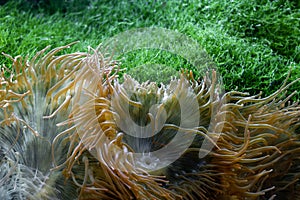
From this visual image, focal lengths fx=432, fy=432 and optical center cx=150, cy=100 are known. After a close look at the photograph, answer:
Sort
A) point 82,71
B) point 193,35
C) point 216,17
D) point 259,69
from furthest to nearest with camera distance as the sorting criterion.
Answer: point 216,17 → point 193,35 → point 259,69 → point 82,71

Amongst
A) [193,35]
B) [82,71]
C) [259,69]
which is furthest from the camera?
[193,35]

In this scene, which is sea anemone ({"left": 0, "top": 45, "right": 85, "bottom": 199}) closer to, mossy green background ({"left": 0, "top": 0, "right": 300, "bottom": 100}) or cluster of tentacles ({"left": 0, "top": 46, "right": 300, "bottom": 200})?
cluster of tentacles ({"left": 0, "top": 46, "right": 300, "bottom": 200})

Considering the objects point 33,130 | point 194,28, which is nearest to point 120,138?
point 33,130

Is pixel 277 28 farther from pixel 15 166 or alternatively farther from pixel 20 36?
pixel 15 166

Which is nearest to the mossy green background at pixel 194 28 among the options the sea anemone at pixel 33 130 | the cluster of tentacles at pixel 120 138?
the cluster of tentacles at pixel 120 138

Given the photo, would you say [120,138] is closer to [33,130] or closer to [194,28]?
[33,130]

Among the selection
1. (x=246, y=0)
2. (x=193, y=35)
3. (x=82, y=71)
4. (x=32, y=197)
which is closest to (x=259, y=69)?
(x=193, y=35)

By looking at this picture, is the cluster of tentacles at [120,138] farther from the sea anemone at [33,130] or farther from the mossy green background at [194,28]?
the mossy green background at [194,28]
